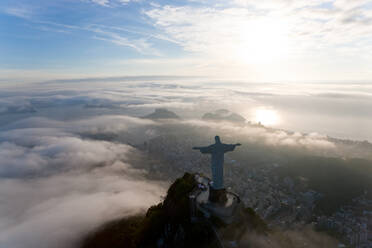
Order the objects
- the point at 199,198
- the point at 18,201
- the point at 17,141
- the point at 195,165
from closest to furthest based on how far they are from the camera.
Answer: the point at 199,198, the point at 18,201, the point at 195,165, the point at 17,141

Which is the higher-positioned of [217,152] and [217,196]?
[217,152]

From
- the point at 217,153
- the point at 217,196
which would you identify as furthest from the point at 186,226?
the point at 217,153

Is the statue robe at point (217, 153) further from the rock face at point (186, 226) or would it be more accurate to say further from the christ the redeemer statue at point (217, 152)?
the rock face at point (186, 226)

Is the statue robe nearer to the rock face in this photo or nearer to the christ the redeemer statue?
the christ the redeemer statue

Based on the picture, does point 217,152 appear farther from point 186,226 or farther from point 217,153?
point 186,226

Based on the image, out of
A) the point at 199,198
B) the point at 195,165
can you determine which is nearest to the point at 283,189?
the point at 195,165

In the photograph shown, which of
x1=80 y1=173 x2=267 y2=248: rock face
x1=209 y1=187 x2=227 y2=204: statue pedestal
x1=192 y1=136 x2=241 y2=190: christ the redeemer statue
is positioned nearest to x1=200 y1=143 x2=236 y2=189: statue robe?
x1=192 y1=136 x2=241 y2=190: christ the redeemer statue

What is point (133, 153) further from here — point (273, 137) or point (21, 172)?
point (273, 137)

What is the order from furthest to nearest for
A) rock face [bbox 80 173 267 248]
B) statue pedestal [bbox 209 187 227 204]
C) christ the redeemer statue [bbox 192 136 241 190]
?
statue pedestal [bbox 209 187 227 204]
christ the redeemer statue [bbox 192 136 241 190]
rock face [bbox 80 173 267 248]

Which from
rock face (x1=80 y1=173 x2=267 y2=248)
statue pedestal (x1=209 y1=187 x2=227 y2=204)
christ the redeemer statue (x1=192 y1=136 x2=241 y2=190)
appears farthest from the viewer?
statue pedestal (x1=209 y1=187 x2=227 y2=204)

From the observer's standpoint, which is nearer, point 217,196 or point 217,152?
point 217,152

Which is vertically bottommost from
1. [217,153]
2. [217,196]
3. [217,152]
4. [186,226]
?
[186,226]
